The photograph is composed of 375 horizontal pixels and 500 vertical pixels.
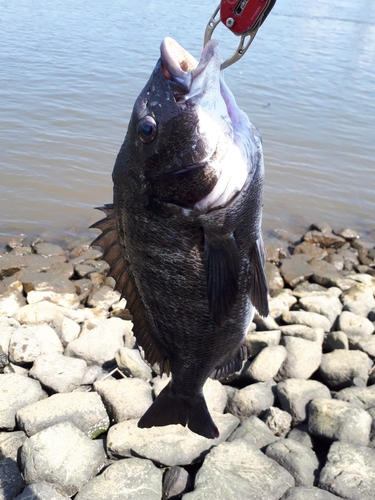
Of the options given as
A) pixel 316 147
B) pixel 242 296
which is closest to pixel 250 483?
pixel 242 296

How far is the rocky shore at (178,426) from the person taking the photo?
4.32 m

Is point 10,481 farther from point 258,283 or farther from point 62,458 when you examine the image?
point 258,283

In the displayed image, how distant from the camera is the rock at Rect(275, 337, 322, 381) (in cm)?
583

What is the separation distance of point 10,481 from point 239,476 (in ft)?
6.27

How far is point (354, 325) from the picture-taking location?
6.80 m

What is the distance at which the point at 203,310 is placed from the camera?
2.71 metres

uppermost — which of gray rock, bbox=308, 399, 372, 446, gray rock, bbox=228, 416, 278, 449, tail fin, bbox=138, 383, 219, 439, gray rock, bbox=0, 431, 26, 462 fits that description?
tail fin, bbox=138, 383, 219, 439

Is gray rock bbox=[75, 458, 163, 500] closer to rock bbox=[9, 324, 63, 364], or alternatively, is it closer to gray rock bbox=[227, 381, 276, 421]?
gray rock bbox=[227, 381, 276, 421]

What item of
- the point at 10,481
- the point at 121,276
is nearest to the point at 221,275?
the point at 121,276

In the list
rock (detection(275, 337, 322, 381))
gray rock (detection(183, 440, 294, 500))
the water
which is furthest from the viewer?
the water

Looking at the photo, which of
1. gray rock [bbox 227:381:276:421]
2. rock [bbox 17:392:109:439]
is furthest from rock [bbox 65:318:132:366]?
gray rock [bbox 227:381:276:421]

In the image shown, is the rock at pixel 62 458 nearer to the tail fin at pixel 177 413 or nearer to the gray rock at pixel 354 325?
the tail fin at pixel 177 413

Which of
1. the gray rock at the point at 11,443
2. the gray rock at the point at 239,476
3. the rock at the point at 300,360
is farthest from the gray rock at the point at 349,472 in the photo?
the gray rock at the point at 11,443

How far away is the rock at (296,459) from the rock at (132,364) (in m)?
1.59
